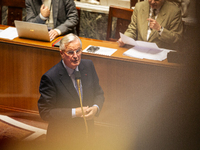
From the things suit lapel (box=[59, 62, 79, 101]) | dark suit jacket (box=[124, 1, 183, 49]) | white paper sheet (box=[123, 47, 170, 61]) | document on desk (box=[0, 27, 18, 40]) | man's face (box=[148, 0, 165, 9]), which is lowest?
suit lapel (box=[59, 62, 79, 101])

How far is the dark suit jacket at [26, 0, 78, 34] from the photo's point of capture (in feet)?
8.23

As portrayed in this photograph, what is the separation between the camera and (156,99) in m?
1.00

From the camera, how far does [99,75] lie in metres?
1.81

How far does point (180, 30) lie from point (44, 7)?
1.35 m

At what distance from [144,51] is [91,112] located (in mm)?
875

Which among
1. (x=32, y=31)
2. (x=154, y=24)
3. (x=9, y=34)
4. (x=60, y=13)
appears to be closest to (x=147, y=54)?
(x=154, y=24)

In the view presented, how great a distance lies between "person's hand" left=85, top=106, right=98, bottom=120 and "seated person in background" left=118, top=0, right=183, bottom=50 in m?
0.90

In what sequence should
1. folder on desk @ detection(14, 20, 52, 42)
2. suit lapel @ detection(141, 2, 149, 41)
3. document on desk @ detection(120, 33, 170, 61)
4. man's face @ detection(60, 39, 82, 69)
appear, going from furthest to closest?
1. suit lapel @ detection(141, 2, 149, 41)
2. folder on desk @ detection(14, 20, 52, 42)
3. document on desk @ detection(120, 33, 170, 61)
4. man's face @ detection(60, 39, 82, 69)

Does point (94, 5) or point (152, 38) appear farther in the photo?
point (94, 5)

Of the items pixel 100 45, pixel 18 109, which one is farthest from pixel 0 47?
pixel 100 45

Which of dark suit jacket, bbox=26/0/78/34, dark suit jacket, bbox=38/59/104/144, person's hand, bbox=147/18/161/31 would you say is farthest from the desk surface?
dark suit jacket, bbox=38/59/104/144

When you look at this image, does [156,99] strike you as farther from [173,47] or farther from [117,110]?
[173,47]

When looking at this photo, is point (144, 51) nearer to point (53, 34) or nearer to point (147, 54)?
point (147, 54)

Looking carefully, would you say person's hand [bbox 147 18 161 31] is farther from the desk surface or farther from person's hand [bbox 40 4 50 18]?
person's hand [bbox 40 4 50 18]
